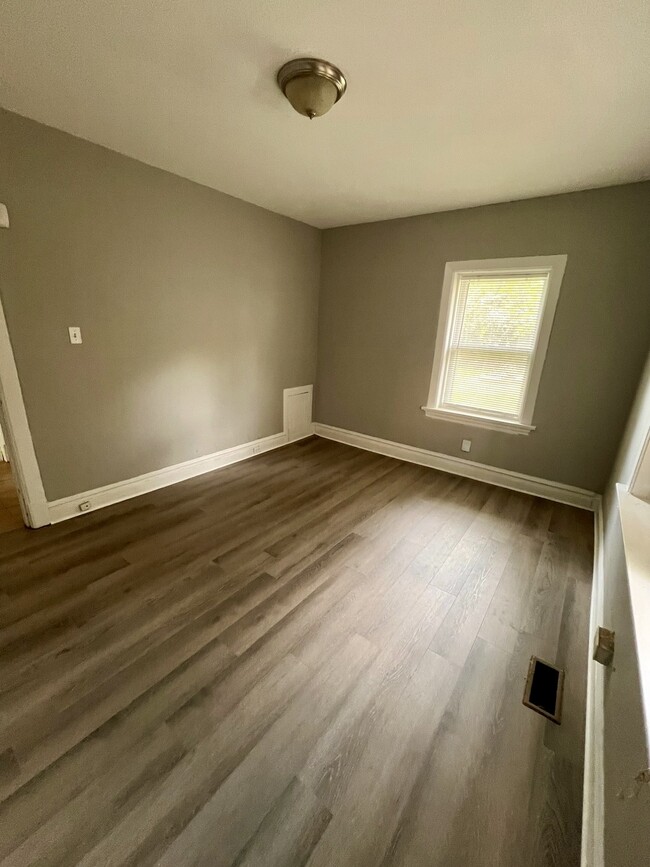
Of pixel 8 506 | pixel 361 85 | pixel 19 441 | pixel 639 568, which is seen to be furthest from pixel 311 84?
pixel 8 506

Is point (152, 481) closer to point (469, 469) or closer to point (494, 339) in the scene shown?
point (469, 469)

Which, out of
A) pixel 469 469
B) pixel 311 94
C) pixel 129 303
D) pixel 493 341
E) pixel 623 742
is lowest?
pixel 469 469

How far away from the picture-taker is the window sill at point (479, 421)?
3.08 metres

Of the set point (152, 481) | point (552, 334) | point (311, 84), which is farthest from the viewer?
point (152, 481)

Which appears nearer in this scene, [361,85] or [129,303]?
[361,85]

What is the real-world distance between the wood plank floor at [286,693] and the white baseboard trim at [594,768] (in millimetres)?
39

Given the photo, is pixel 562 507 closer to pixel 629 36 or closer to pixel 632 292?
pixel 632 292

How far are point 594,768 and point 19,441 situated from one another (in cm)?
317

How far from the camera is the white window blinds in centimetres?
293

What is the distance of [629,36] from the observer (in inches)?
47.9

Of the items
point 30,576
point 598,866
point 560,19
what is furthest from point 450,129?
point 30,576

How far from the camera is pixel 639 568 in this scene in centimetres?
124

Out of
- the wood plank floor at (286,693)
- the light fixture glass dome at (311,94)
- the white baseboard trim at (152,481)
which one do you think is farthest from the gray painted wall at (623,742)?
the white baseboard trim at (152,481)

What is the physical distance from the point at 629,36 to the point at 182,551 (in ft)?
10.2
